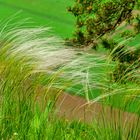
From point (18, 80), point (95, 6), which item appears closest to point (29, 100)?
point (18, 80)

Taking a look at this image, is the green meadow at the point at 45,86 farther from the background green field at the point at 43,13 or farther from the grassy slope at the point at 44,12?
the grassy slope at the point at 44,12

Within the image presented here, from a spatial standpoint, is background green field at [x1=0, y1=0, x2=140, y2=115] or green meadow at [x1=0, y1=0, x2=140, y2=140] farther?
background green field at [x1=0, y1=0, x2=140, y2=115]

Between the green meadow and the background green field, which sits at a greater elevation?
the background green field

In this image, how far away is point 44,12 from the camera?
1864 cm

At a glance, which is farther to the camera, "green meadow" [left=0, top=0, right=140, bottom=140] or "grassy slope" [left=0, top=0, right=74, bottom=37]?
"grassy slope" [left=0, top=0, right=74, bottom=37]

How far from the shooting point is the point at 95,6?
862 centimetres

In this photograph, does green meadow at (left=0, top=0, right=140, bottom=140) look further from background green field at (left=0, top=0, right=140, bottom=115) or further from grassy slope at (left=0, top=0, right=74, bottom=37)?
grassy slope at (left=0, top=0, right=74, bottom=37)

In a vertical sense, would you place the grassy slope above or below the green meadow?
above

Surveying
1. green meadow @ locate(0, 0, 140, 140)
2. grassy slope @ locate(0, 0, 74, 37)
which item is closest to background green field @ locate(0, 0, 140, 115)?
grassy slope @ locate(0, 0, 74, 37)

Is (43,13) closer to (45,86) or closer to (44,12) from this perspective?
(44,12)

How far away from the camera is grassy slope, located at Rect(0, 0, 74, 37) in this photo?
55.4ft

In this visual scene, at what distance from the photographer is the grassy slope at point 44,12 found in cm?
1689

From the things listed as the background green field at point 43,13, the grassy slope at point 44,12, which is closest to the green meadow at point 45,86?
the background green field at point 43,13

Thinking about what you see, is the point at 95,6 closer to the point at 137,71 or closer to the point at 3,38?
the point at 3,38
